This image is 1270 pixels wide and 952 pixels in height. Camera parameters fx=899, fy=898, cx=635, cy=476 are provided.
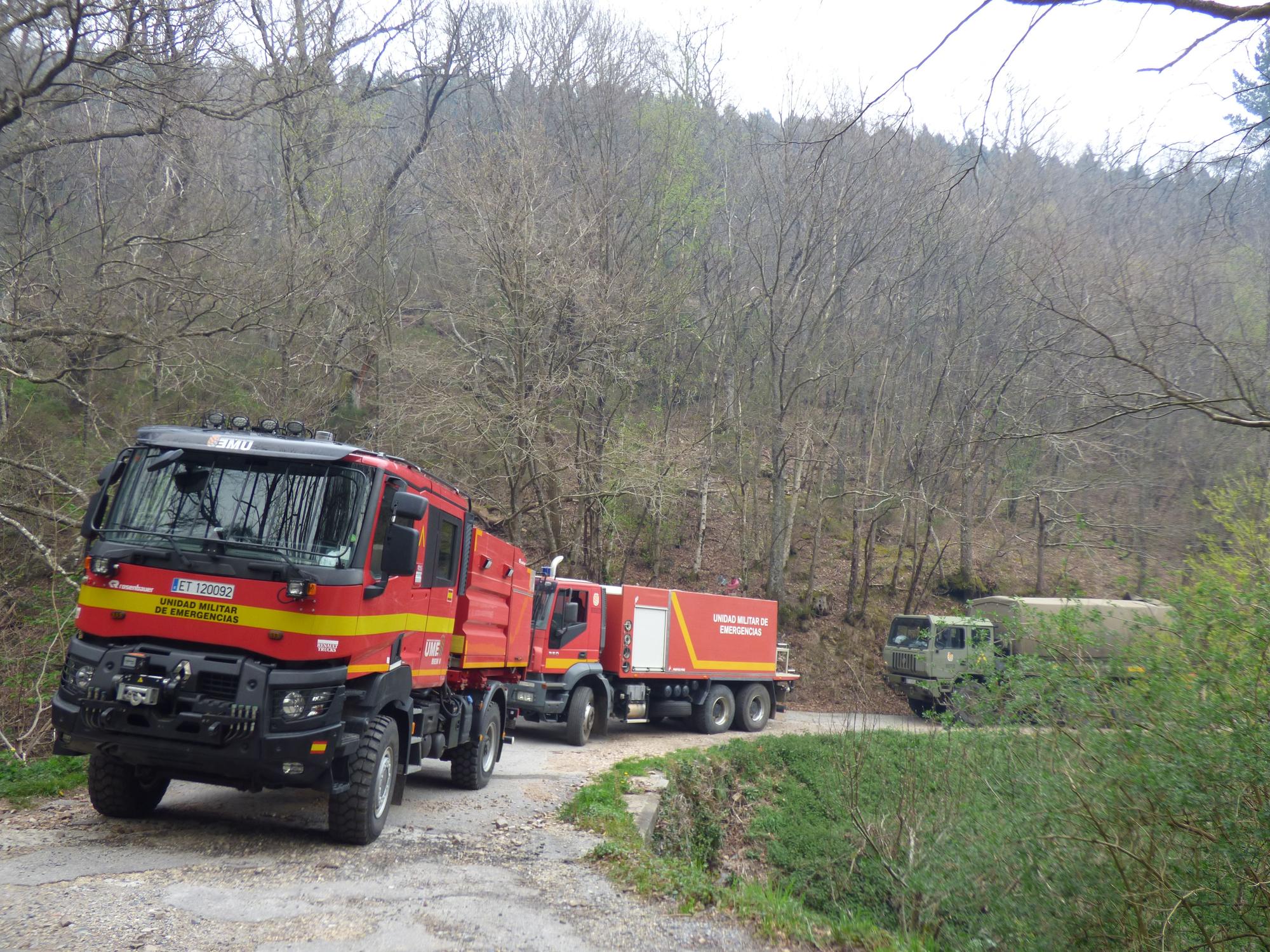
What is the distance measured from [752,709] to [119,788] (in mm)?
15241

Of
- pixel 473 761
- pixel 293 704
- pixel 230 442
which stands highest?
pixel 230 442

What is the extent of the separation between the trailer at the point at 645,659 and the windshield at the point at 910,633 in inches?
140

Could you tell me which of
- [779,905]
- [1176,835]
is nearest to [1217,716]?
[1176,835]

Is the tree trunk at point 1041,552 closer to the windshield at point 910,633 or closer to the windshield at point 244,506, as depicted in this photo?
the windshield at point 910,633

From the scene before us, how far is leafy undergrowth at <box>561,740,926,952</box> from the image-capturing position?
20.4 feet

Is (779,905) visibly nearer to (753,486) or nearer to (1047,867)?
(1047,867)

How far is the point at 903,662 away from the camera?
23.4m

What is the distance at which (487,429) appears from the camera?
20516 millimetres

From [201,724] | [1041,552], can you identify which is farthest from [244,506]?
[1041,552]

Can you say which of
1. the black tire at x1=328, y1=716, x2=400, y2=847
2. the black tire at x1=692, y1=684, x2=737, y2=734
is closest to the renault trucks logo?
the black tire at x1=328, y1=716, x2=400, y2=847

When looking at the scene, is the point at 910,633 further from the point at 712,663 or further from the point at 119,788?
the point at 119,788

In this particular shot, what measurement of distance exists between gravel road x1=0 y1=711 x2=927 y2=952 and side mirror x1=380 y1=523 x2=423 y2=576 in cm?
223

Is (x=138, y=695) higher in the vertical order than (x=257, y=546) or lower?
lower

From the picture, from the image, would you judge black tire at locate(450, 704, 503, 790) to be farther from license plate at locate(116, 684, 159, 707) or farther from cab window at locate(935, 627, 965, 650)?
cab window at locate(935, 627, 965, 650)
